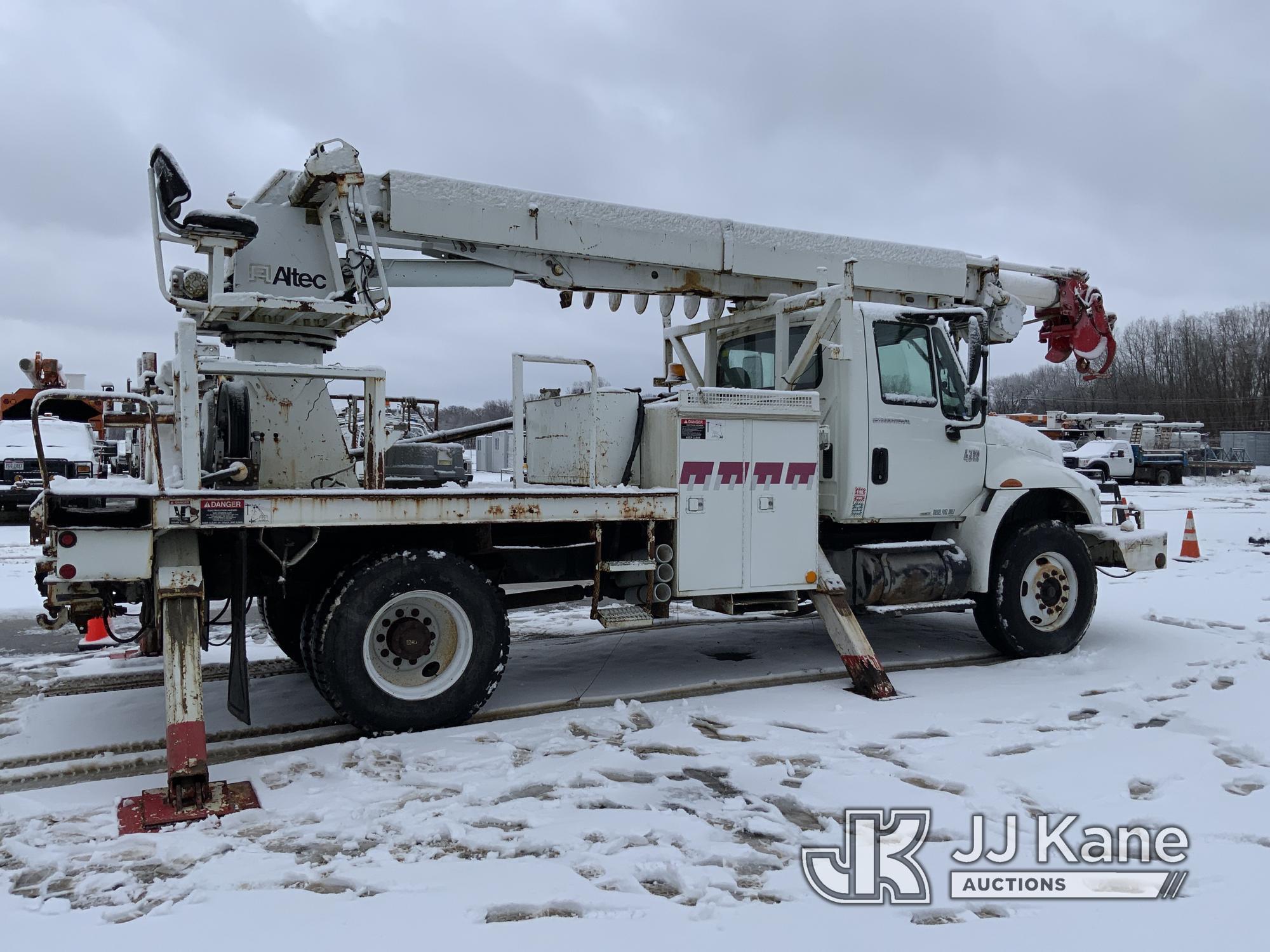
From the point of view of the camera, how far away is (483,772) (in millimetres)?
4816

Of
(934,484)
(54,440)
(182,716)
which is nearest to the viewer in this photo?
(182,716)

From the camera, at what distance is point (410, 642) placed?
5.54 m

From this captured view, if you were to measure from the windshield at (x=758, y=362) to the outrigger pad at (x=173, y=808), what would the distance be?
446 cm

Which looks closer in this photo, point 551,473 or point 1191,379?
point 551,473

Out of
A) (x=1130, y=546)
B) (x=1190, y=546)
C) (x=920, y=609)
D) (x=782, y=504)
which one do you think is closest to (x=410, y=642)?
(x=782, y=504)

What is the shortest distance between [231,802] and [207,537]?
1609 millimetres

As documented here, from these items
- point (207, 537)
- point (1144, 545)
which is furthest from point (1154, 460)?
point (207, 537)

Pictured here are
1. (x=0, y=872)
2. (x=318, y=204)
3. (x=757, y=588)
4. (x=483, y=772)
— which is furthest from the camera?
(x=757, y=588)

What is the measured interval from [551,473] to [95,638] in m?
4.39

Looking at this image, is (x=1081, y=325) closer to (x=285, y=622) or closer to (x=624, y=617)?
(x=624, y=617)

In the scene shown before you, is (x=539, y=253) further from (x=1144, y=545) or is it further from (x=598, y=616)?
(x=1144, y=545)

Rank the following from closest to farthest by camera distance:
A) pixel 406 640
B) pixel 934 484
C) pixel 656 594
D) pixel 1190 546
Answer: pixel 406 640
pixel 656 594
pixel 934 484
pixel 1190 546

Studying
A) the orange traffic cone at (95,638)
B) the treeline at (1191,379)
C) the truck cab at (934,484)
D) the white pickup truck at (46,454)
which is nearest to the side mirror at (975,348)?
the truck cab at (934,484)

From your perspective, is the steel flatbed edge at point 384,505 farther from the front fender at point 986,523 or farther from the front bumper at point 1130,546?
the front bumper at point 1130,546
